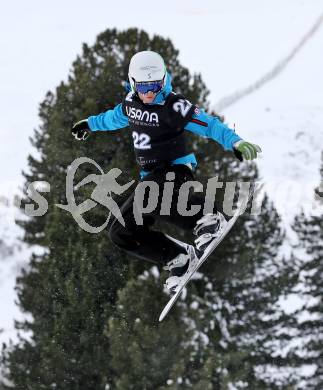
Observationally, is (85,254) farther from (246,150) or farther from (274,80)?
(274,80)

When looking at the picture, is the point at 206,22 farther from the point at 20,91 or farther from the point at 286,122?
the point at 20,91

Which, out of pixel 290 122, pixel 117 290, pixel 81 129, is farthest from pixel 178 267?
A: pixel 290 122

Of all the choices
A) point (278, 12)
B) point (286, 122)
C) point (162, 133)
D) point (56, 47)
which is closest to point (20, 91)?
point (56, 47)

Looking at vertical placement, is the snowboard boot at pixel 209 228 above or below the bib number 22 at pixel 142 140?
below

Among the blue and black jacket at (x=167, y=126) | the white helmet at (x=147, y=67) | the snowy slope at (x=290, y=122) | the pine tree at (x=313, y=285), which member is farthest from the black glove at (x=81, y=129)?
the snowy slope at (x=290, y=122)

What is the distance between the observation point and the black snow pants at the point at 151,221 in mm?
7090

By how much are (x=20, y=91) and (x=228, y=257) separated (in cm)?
3948

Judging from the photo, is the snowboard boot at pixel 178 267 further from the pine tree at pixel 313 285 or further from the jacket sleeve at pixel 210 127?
the pine tree at pixel 313 285

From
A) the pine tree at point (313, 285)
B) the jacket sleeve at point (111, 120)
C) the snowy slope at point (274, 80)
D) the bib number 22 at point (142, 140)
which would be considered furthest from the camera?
the snowy slope at point (274, 80)

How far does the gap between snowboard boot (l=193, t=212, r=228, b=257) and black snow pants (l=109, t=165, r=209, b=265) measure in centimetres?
7

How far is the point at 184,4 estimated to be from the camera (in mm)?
69375

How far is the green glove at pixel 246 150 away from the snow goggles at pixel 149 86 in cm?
101

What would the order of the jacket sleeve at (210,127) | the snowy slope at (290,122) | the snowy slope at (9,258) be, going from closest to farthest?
1. the jacket sleeve at (210,127)
2. the snowy slope at (9,258)
3. the snowy slope at (290,122)

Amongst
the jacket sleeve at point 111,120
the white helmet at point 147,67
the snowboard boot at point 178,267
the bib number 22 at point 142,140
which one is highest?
the white helmet at point 147,67
